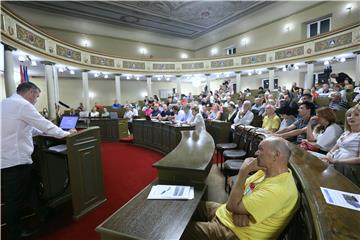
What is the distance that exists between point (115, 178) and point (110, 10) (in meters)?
13.3

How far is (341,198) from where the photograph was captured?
42.9 inches

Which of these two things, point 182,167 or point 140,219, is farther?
point 182,167

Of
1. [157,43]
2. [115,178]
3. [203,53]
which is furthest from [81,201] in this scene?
[203,53]

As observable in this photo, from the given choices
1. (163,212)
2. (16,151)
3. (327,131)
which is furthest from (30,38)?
(327,131)

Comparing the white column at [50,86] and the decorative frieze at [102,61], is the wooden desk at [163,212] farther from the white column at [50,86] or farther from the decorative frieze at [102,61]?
the decorative frieze at [102,61]

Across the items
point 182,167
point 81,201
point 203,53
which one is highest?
point 203,53

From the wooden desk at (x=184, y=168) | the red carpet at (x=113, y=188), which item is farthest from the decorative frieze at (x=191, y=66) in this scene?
the wooden desk at (x=184, y=168)

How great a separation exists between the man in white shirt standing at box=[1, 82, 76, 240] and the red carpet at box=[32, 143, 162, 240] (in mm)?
454

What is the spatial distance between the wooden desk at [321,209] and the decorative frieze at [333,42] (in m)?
11.1

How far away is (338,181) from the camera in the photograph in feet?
4.31

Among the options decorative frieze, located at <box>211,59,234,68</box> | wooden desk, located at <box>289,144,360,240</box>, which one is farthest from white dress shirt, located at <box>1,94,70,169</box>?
decorative frieze, located at <box>211,59,234,68</box>

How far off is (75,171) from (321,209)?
2649 millimetres

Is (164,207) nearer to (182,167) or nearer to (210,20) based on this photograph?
(182,167)

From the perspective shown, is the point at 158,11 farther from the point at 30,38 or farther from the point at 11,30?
the point at 11,30
